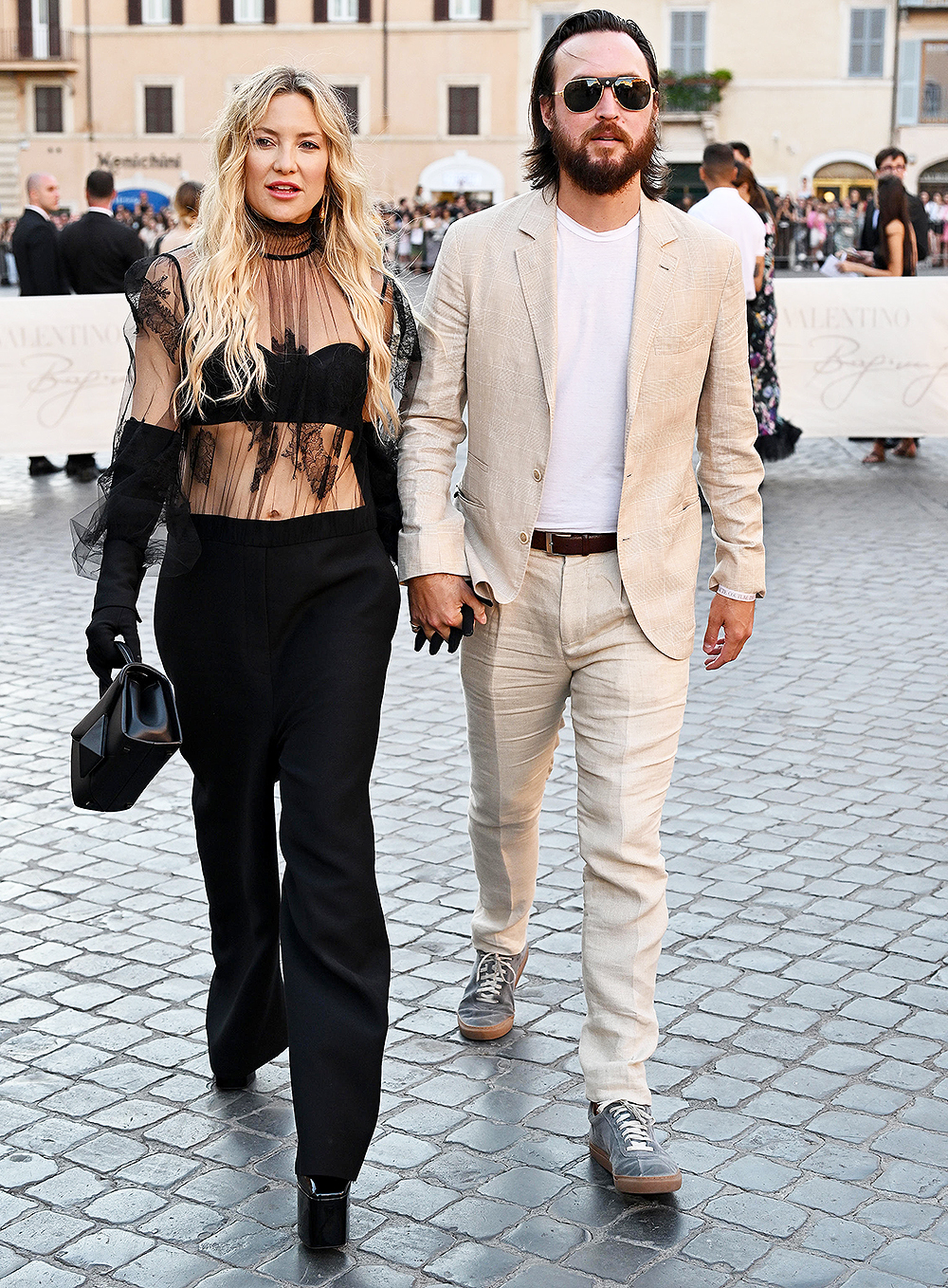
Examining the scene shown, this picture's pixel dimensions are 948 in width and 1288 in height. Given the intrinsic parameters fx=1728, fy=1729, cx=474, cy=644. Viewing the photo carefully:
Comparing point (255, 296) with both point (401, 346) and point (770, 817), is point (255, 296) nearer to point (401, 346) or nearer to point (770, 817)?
point (401, 346)

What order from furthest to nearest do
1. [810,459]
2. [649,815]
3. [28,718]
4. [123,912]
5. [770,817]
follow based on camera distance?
[810,459], [28,718], [770,817], [123,912], [649,815]

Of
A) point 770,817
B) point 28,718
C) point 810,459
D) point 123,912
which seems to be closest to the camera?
point 123,912

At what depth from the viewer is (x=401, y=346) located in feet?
11.6

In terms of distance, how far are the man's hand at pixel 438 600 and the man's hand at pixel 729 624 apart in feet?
1.73

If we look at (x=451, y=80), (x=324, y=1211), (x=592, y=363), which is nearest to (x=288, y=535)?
(x=592, y=363)

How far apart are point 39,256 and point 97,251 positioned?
578 mm

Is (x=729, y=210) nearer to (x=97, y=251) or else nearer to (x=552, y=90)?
(x=97, y=251)

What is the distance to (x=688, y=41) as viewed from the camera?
4866 cm

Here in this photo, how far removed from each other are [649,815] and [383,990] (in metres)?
0.64

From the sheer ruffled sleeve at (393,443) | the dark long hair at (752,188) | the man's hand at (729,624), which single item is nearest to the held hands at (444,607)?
the sheer ruffled sleeve at (393,443)

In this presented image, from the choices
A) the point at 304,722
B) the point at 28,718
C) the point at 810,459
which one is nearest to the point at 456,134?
the point at 810,459

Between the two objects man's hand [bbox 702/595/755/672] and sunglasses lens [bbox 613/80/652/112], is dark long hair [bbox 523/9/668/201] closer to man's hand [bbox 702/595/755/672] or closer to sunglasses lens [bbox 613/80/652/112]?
sunglasses lens [bbox 613/80/652/112]

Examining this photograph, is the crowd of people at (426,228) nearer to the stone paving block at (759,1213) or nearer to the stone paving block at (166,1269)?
the stone paving block at (759,1213)

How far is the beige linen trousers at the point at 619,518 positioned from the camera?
135 inches
